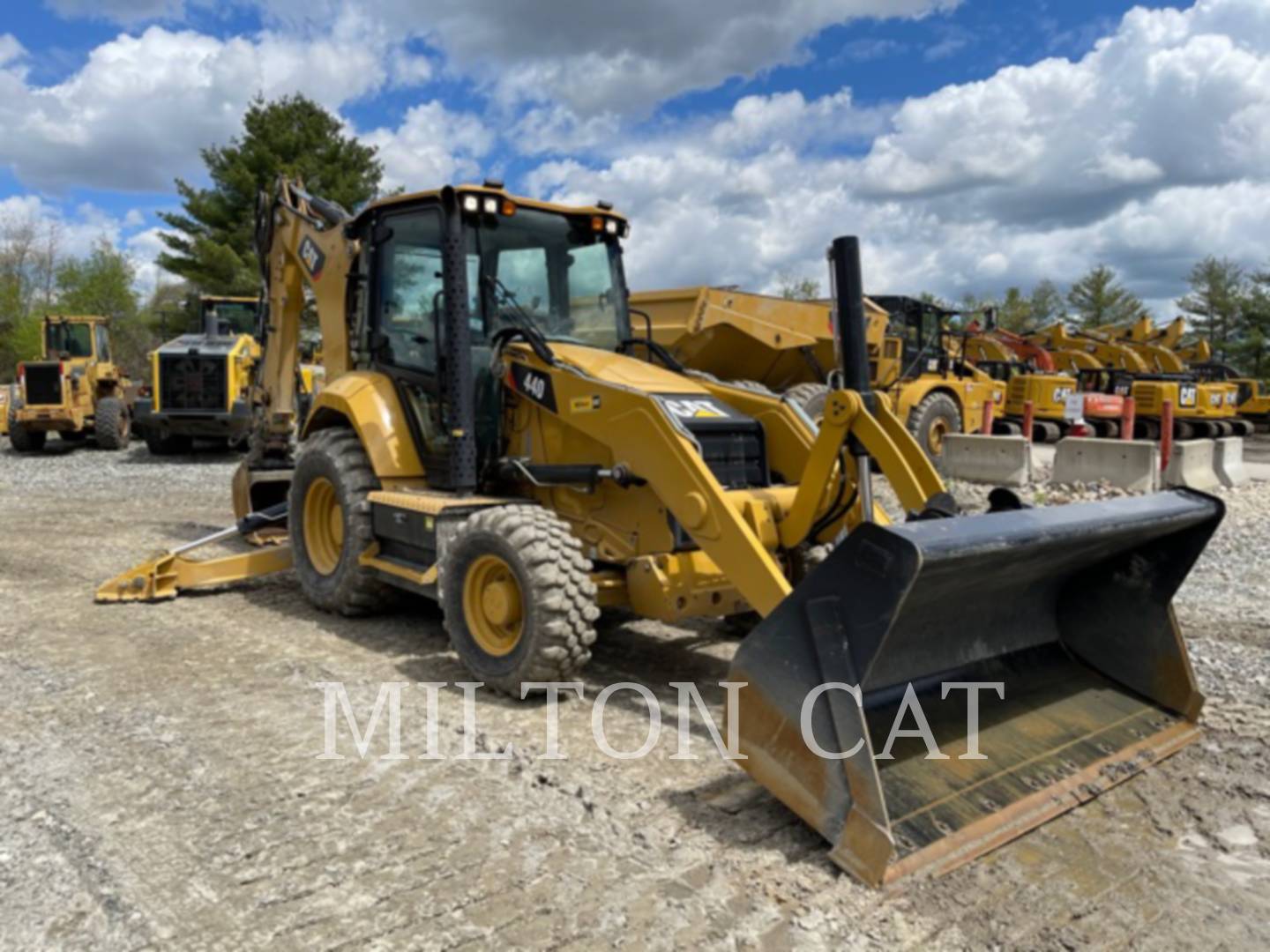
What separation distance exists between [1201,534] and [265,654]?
4.69m

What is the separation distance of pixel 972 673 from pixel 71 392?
19353 mm

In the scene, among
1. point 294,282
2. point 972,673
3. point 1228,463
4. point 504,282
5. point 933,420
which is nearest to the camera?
point 972,673

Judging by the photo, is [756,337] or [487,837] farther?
[756,337]

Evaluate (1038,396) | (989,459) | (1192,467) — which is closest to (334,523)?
(989,459)

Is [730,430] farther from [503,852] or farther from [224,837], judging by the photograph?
[224,837]

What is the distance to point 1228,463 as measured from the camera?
12719mm

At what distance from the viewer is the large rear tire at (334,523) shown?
19.7ft

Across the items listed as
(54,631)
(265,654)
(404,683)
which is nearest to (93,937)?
(404,683)

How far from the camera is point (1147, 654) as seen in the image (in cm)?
421

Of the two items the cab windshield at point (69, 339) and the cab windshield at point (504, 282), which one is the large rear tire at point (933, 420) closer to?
the cab windshield at point (504, 282)

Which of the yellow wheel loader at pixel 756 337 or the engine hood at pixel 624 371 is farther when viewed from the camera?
the yellow wheel loader at pixel 756 337

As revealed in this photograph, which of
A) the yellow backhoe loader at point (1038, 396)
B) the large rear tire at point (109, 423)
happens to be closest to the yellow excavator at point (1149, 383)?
the yellow backhoe loader at point (1038, 396)

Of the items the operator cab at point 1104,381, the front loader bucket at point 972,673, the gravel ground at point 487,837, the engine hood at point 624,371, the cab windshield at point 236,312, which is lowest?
the gravel ground at point 487,837

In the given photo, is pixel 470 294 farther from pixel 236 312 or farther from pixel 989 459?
pixel 236 312
